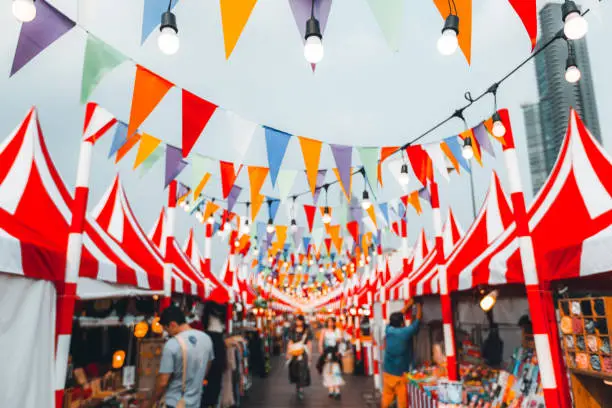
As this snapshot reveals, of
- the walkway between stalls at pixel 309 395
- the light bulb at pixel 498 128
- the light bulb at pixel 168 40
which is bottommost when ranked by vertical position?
the walkway between stalls at pixel 309 395

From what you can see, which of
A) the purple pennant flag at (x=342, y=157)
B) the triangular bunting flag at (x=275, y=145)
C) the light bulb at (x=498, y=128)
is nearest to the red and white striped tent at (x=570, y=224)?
the light bulb at (x=498, y=128)

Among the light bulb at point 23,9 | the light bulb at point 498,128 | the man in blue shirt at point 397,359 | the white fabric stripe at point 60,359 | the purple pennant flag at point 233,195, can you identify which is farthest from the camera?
the purple pennant flag at point 233,195

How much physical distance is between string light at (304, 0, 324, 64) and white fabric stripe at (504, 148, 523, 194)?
295cm

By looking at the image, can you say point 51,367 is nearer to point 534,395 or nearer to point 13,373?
point 13,373

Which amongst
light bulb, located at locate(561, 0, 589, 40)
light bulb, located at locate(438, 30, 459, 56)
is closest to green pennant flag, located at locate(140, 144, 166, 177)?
light bulb, located at locate(438, 30, 459, 56)

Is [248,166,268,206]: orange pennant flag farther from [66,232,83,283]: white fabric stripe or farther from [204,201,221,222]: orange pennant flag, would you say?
[66,232,83,283]: white fabric stripe

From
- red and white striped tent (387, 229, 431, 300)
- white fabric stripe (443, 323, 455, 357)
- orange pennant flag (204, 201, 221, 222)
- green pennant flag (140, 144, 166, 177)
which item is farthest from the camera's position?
orange pennant flag (204, 201, 221, 222)

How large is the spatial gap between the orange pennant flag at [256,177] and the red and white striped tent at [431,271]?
2.98 m

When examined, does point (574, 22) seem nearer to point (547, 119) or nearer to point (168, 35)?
point (168, 35)

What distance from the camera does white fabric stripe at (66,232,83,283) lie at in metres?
4.07

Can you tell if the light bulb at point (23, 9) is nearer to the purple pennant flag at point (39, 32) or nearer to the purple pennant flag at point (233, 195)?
the purple pennant flag at point (39, 32)

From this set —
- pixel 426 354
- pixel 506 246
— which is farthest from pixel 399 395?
pixel 506 246

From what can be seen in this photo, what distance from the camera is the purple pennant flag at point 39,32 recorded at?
3201mm

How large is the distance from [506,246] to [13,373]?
5025mm
